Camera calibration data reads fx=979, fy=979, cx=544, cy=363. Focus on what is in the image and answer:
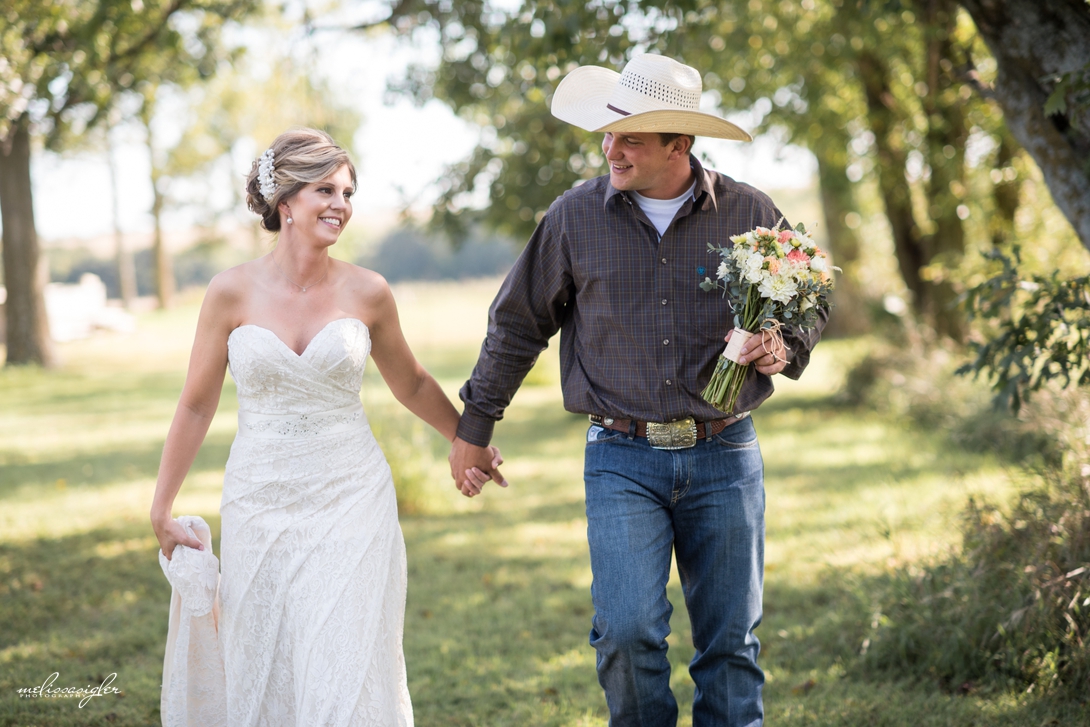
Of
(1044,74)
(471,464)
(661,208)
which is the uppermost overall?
(1044,74)

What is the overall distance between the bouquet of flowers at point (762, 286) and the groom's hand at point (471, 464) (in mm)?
1149

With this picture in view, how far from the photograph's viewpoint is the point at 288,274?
3.96 m

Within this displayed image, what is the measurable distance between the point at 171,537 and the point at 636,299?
80.1 inches

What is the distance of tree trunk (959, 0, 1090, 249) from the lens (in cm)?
461

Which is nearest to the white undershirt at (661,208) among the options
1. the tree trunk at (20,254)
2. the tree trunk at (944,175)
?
the tree trunk at (944,175)

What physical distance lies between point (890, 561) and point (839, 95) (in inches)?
373

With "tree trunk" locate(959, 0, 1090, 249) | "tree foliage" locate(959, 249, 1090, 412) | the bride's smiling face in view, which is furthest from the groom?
"tree trunk" locate(959, 0, 1090, 249)

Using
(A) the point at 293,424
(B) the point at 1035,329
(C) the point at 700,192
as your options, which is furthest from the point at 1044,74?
(A) the point at 293,424

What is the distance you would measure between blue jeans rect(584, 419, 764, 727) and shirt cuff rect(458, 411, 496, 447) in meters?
0.61

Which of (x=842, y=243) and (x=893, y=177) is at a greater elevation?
A: (x=893, y=177)

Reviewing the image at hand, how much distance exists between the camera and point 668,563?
3.76 metres

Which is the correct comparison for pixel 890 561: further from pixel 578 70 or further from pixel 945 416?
pixel 945 416

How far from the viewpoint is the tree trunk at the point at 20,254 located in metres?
20.5

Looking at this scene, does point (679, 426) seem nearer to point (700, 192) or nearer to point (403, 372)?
point (700, 192)
